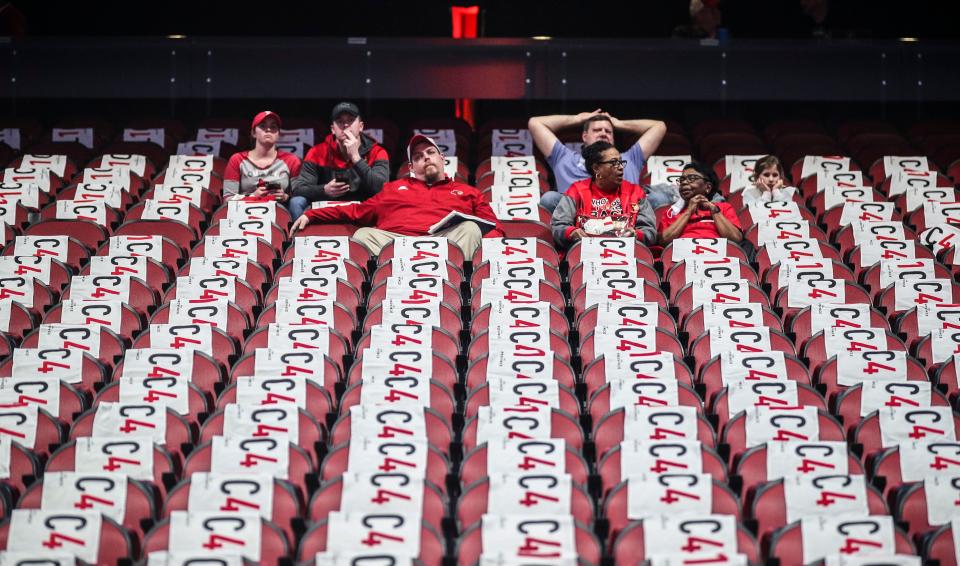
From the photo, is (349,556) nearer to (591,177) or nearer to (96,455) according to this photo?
(96,455)

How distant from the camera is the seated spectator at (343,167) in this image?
7.92 metres

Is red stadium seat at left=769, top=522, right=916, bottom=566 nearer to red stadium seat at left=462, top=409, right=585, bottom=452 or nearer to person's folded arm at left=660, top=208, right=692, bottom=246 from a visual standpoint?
red stadium seat at left=462, top=409, right=585, bottom=452

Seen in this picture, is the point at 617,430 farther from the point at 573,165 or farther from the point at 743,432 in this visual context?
the point at 573,165

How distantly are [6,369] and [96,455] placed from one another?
0.93 metres

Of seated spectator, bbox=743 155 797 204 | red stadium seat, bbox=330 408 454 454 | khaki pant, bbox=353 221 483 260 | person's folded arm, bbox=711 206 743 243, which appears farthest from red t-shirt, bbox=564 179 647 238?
red stadium seat, bbox=330 408 454 454

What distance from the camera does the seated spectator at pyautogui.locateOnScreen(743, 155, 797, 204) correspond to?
802 centimetres

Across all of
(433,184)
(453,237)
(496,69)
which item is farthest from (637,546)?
(496,69)

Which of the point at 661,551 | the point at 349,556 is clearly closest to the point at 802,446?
the point at 661,551

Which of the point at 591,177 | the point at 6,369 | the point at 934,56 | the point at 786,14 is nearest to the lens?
the point at 6,369

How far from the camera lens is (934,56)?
34.1 ft

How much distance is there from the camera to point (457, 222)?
7.44 meters

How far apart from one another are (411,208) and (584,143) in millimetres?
1115

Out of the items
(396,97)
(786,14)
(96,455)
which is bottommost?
(96,455)

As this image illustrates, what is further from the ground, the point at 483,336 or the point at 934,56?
the point at 934,56
